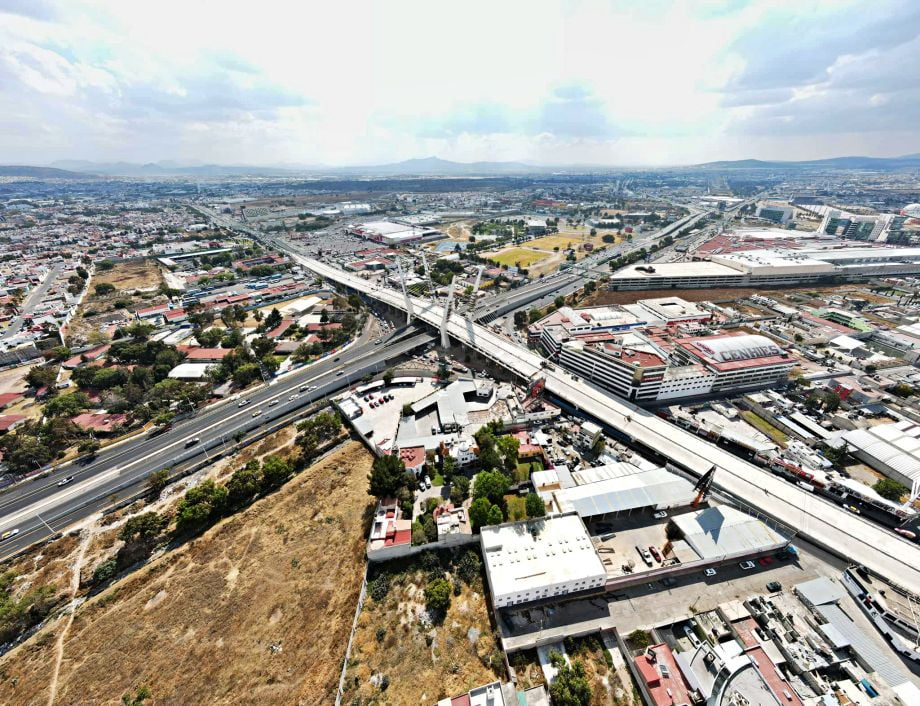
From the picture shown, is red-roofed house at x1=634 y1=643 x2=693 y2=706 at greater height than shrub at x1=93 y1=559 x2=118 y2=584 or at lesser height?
greater

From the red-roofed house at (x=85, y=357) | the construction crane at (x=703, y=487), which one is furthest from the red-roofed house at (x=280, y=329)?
the construction crane at (x=703, y=487)

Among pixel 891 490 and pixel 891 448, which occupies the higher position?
pixel 891 448

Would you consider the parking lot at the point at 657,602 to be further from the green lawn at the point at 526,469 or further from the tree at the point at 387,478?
the tree at the point at 387,478

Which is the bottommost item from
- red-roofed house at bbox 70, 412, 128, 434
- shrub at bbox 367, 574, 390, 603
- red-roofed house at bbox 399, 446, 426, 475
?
shrub at bbox 367, 574, 390, 603

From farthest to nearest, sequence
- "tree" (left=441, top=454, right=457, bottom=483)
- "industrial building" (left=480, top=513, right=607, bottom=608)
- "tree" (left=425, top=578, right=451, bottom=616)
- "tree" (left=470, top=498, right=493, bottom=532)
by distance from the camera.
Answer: "tree" (left=441, top=454, right=457, bottom=483), "tree" (left=470, top=498, right=493, bottom=532), "tree" (left=425, top=578, right=451, bottom=616), "industrial building" (left=480, top=513, right=607, bottom=608)

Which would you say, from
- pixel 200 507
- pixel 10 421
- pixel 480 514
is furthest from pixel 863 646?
pixel 10 421

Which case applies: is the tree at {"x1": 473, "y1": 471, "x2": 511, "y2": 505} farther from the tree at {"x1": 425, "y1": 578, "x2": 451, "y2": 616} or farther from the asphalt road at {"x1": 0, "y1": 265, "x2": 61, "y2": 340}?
the asphalt road at {"x1": 0, "y1": 265, "x2": 61, "y2": 340}

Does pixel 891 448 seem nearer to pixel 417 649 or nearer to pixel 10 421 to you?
pixel 417 649

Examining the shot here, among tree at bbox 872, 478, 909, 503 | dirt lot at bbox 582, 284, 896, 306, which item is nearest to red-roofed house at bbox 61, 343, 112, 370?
dirt lot at bbox 582, 284, 896, 306
